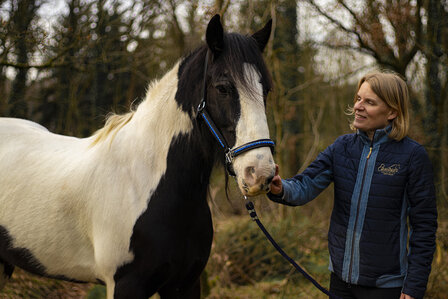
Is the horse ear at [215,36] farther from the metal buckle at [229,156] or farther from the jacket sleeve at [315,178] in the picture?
the jacket sleeve at [315,178]

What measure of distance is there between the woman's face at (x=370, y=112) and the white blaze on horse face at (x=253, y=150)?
0.64 meters

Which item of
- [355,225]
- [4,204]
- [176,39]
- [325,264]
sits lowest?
[325,264]

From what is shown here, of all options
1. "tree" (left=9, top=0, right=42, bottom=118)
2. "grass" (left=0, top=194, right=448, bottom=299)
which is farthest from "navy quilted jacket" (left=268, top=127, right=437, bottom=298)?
"tree" (left=9, top=0, right=42, bottom=118)

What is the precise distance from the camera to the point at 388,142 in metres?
2.00

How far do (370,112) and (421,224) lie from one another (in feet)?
2.12

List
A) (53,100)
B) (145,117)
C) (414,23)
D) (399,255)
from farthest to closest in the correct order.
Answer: (53,100) < (414,23) < (145,117) < (399,255)

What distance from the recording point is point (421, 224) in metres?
1.85

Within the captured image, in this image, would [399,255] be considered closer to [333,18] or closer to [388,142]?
[388,142]

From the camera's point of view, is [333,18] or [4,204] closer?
[4,204]

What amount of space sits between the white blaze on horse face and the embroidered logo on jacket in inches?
26.5

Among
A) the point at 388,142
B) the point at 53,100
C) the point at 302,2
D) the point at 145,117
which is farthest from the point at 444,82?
the point at 53,100

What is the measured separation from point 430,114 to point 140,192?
626 cm

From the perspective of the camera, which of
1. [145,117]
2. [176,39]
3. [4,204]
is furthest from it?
[176,39]

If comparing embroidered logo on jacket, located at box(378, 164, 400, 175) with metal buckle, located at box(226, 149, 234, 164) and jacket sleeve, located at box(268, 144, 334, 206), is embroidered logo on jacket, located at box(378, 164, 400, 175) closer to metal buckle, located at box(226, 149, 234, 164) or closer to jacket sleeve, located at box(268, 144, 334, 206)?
jacket sleeve, located at box(268, 144, 334, 206)
